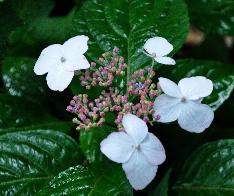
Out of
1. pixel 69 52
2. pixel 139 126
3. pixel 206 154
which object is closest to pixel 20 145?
pixel 69 52

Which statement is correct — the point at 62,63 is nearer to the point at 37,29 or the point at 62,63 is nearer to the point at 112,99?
the point at 112,99

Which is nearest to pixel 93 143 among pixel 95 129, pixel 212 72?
pixel 95 129

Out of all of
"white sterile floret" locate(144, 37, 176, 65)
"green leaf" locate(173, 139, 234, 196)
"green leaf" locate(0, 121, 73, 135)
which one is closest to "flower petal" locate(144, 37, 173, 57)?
"white sterile floret" locate(144, 37, 176, 65)

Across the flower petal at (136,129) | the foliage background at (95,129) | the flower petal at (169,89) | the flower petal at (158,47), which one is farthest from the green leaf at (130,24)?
the flower petal at (136,129)

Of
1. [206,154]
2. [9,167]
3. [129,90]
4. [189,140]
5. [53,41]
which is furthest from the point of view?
[53,41]

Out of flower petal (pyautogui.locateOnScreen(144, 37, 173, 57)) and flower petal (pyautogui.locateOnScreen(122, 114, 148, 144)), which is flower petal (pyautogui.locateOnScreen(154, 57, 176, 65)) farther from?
flower petal (pyautogui.locateOnScreen(122, 114, 148, 144))

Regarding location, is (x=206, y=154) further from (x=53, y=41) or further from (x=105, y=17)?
(x=53, y=41)
